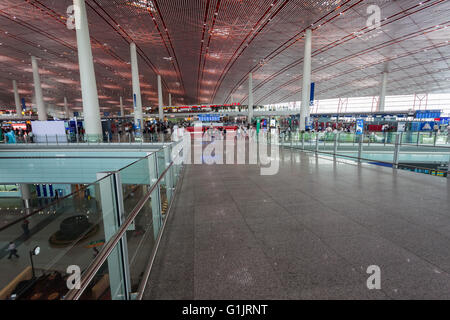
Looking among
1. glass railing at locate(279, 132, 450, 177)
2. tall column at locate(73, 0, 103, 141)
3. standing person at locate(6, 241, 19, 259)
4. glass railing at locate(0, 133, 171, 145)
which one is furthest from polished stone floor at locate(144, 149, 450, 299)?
tall column at locate(73, 0, 103, 141)

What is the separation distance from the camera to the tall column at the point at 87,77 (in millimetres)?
13938

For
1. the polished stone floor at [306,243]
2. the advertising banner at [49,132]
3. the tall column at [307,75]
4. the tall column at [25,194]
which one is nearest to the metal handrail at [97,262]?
the polished stone floor at [306,243]

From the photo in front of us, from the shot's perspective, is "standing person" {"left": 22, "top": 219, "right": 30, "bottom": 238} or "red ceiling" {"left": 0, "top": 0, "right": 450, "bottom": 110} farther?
"red ceiling" {"left": 0, "top": 0, "right": 450, "bottom": 110}

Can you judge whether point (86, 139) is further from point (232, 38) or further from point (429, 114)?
point (429, 114)

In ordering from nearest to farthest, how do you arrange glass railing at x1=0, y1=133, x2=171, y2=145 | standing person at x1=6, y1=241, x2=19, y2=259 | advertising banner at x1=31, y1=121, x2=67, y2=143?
standing person at x1=6, y1=241, x2=19, y2=259
glass railing at x1=0, y1=133, x2=171, y2=145
advertising banner at x1=31, y1=121, x2=67, y2=143

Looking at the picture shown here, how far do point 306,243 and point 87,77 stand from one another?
16645 millimetres

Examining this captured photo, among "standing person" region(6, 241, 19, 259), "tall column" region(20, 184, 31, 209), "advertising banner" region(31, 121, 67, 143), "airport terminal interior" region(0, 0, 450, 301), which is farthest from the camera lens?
"tall column" region(20, 184, 31, 209)

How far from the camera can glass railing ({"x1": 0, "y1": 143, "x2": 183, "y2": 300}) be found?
3.50 ft

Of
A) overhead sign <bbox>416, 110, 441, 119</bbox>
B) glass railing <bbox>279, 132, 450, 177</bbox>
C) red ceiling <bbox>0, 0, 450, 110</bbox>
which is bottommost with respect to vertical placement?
glass railing <bbox>279, 132, 450, 177</bbox>

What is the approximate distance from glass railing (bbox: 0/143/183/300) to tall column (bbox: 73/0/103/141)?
15.2m

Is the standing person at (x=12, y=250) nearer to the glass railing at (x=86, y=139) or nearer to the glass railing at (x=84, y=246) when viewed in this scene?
the glass railing at (x=84, y=246)

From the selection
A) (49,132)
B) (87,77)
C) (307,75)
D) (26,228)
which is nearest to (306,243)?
(26,228)

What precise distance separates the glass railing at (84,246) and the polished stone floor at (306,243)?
38cm

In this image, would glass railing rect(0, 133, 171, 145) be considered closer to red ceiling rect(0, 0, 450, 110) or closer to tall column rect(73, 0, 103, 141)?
tall column rect(73, 0, 103, 141)
